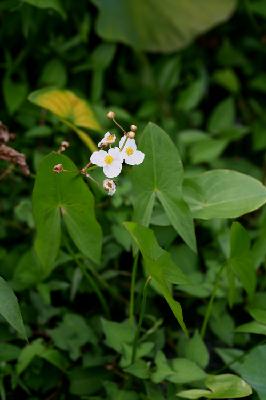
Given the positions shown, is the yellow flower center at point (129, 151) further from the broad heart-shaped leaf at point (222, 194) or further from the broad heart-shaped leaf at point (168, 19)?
the broad heart-shaped leaf at point (168, 19)

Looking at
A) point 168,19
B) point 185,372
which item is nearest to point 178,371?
point 185,372

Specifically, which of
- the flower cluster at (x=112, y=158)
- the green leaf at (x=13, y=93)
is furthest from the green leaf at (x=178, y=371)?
the green leaf at (x=13, y=93)

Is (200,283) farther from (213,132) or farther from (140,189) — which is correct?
(213,132)

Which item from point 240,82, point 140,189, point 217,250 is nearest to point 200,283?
point 217,250

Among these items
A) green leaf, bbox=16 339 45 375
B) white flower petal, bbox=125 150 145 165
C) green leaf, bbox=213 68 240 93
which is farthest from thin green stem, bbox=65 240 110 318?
green leaf, bbox=213 68 240 93

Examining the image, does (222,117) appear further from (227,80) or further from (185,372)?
(185,372)

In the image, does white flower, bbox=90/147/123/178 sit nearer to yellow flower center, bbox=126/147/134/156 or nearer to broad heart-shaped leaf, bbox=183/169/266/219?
yellow flower center, bbox=126/147/134/156
